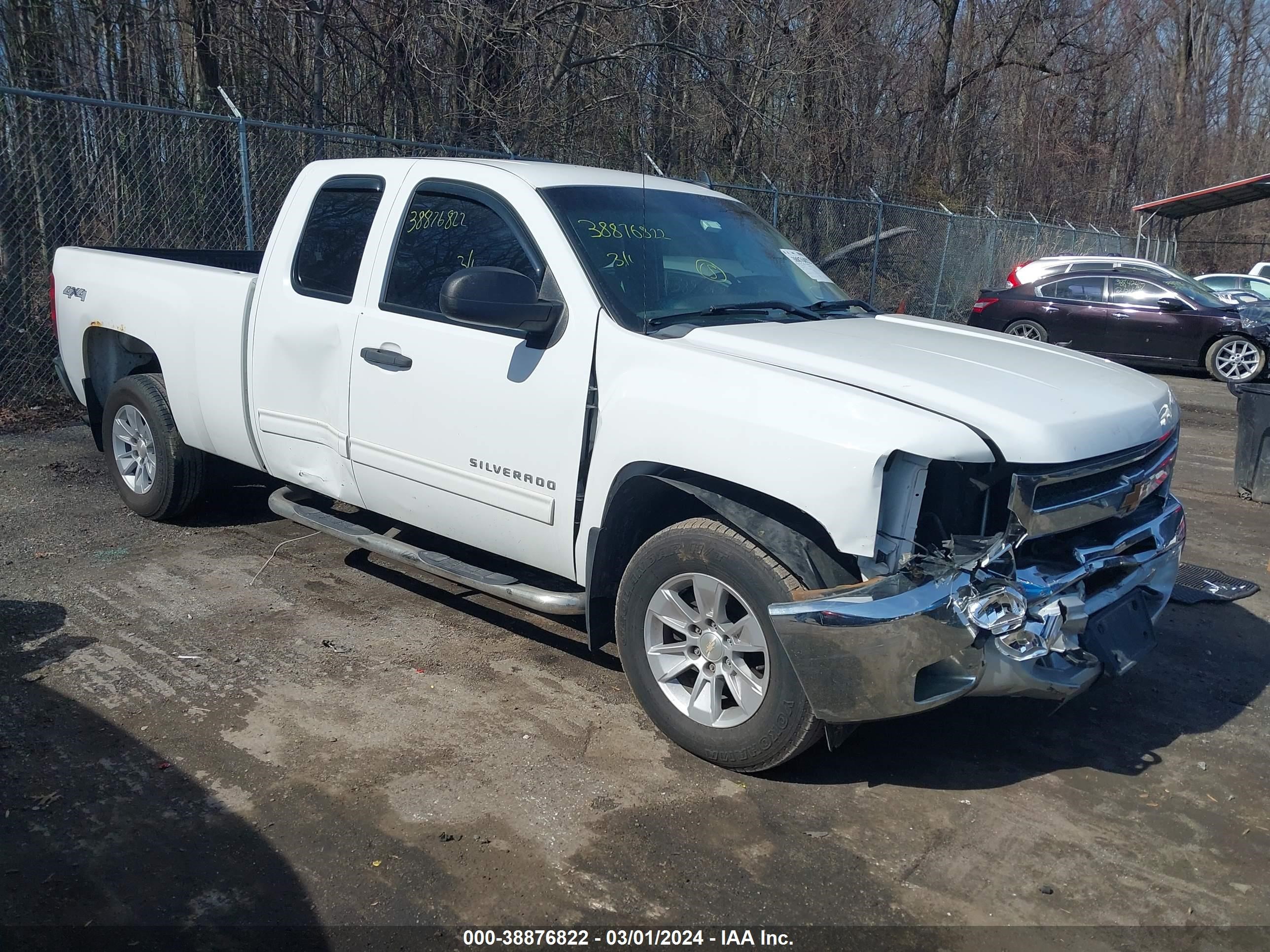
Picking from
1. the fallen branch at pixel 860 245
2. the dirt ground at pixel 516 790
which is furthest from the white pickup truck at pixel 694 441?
the fallen branch at pixel 860 245

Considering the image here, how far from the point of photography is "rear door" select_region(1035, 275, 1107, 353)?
51.2 feet

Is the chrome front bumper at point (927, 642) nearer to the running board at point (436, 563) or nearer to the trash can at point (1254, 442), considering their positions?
the running board at point (436, 563)

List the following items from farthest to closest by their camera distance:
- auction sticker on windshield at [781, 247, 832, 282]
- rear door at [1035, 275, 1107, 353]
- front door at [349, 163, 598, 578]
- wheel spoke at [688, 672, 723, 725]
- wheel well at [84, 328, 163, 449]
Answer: rear door at [1035, 275, 1107, 353]
wheel well at [84, 328, 163, 449]
auction sticker on windshield at [781, 247, 832, 282]
front door at [349, 163, 598, 578]
wheel spoke at [688, 672, 723, 725]

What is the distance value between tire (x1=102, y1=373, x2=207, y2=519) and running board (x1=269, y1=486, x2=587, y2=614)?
758 millimetres

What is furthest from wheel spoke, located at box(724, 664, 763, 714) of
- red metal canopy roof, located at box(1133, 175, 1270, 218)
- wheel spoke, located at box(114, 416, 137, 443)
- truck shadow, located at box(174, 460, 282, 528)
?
red metal canopy roof, located at box(1133, 175, 1270, 218)

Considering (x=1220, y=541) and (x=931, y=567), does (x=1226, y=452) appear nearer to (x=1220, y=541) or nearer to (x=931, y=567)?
(x=1220, y=541)

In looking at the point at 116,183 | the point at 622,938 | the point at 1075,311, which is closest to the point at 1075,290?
the point at 1075,311

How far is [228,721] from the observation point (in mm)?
4016

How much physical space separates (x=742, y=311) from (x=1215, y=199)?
2496 cm

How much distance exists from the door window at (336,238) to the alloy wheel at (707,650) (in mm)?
2137

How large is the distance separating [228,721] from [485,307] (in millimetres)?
1797

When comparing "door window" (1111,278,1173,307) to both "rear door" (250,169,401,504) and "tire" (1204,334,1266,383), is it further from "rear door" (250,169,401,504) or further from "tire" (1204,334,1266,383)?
"rear door" (250,169,401,504)

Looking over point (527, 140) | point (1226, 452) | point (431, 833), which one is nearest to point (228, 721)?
point (431, 833)

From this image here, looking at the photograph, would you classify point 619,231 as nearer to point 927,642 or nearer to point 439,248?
point 439,248
